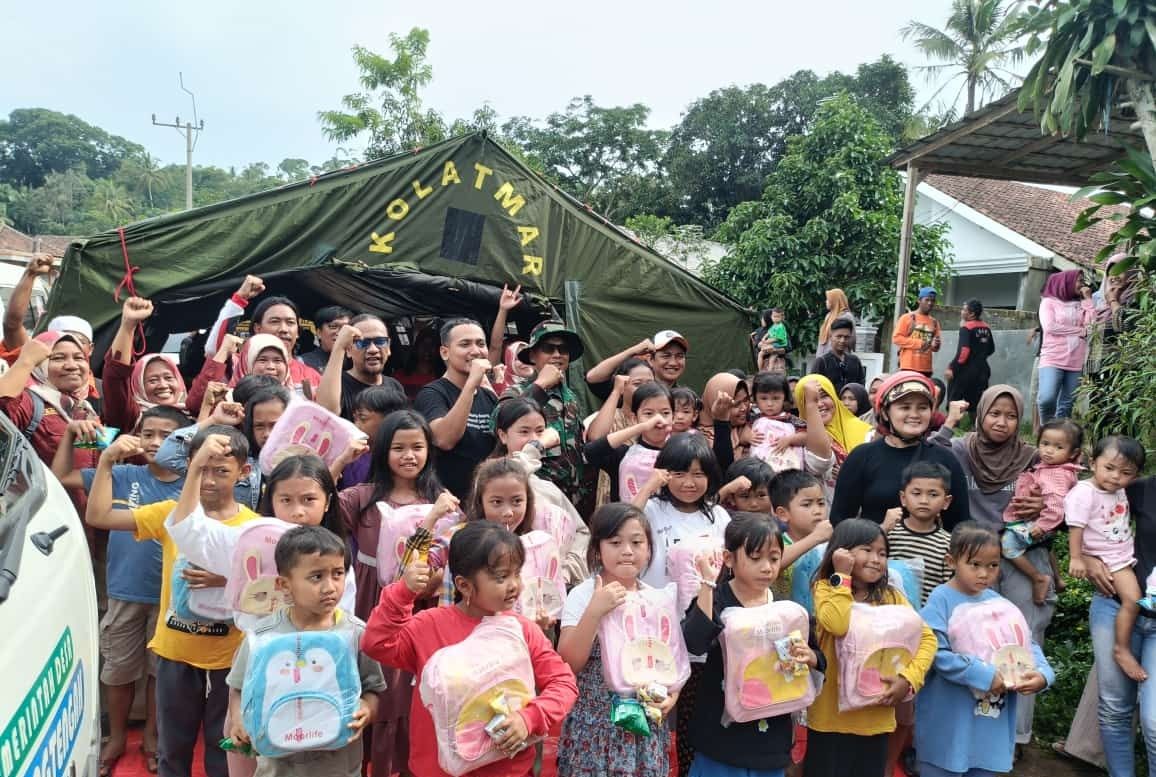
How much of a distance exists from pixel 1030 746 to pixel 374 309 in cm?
505

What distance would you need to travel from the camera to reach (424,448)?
144 inches

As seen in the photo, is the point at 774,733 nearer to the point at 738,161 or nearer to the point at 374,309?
the point at 374,309

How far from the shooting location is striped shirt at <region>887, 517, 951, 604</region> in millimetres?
3725

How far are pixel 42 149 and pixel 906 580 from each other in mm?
78086

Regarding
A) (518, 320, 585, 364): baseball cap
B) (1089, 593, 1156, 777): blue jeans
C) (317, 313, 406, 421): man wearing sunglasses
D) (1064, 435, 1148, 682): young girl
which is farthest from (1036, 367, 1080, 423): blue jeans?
(317, 313, 406, 421): man wearing sunglasses

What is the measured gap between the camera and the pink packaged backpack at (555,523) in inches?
137

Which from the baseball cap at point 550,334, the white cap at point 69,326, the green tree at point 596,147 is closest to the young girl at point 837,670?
the baseball cap at point 550,334

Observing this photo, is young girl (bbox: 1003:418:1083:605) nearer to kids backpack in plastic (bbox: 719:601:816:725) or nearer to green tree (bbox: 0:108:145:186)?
kids backpack in plastic (bbox: 719:601:816:725)

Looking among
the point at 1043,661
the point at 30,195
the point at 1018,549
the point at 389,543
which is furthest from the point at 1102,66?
the point at 30,195

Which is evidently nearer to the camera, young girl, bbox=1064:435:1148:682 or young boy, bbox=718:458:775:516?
young girl, bbox=1064:435:1148:682

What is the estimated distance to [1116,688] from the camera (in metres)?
3.78

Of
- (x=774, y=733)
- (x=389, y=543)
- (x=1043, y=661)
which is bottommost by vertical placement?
(x=774, y=733)

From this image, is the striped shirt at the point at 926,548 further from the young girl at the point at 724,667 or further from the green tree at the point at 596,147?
the green tree at the point at 596,147

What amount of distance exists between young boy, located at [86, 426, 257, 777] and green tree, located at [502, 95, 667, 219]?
25.7m
